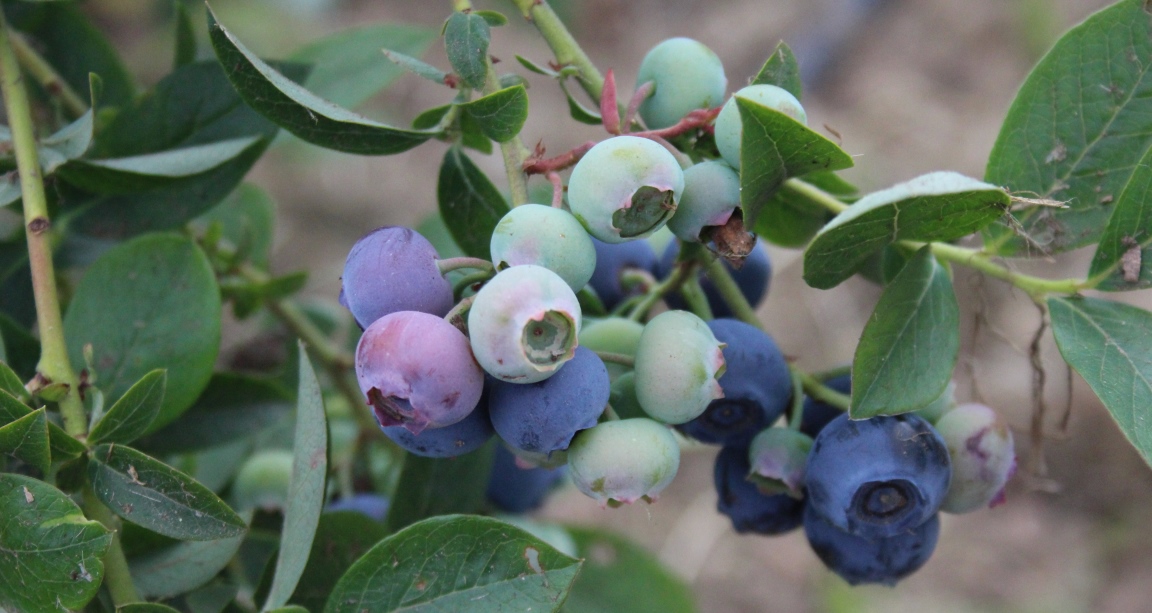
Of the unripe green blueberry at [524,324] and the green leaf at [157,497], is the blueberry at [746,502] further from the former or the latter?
the green leaf at [157,497]

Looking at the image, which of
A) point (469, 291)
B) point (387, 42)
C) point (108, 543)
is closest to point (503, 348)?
point (469, 291)

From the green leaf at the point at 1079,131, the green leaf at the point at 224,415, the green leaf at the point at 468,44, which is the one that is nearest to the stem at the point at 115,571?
the green leaf at the point at 224,415

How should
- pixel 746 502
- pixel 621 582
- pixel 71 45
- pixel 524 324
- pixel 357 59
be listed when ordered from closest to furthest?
1. pixel 524 324
2. pixel 746 502
3. pixel 71 45
4. pixel 357 59
5. pixel 621 582

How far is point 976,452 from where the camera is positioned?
0.89m

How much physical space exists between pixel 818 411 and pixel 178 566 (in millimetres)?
653

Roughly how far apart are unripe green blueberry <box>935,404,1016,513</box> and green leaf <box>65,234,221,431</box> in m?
0.76

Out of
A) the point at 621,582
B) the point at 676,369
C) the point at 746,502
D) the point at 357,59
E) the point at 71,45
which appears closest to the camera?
the point at 676,369

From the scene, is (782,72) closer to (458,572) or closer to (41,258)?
(458,572)

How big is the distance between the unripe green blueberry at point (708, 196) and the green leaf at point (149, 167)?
0.53 meters

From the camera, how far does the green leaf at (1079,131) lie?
0.88 metres

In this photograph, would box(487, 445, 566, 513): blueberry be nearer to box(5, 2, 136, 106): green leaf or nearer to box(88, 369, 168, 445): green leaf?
box(88, 369, 168, 445): green leaf

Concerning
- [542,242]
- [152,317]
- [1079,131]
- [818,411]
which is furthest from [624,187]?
[152,317]

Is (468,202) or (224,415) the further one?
(224,415)

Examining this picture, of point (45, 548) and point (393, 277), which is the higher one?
point (393, 277)
